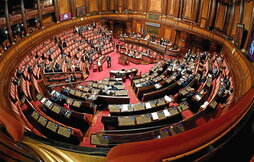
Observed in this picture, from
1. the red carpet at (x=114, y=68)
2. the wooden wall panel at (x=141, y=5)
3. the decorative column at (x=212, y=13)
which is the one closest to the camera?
the decorative column at (x=212, y=13)

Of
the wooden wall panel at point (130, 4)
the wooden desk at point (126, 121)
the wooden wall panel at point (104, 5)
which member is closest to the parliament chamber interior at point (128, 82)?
the wooden desk at point (126, 121)

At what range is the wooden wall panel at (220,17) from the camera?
11533 mm

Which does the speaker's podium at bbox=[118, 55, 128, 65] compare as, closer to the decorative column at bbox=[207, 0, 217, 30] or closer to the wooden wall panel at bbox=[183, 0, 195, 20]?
the wooden wall panel at bbox=[183, 0, 195, 20]

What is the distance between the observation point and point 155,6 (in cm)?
1717

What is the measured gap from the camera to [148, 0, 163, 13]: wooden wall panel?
55.2 feet

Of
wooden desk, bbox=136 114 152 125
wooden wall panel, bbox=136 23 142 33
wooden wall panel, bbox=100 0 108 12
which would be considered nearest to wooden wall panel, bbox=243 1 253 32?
wooden desk, bbox=136 114 152 125

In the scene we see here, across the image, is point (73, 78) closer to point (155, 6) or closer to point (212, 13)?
point (212, 13)

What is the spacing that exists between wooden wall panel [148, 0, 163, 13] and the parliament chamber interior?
10 centimetres

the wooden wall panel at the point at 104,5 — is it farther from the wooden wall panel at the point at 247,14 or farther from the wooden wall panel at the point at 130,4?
the wooden wall panel at the point at 247,14

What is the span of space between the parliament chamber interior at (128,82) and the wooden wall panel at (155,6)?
0.10 m

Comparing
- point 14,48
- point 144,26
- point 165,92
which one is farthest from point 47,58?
point 144,26

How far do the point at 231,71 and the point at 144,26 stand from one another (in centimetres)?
1198

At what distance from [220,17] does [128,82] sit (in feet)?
25.9

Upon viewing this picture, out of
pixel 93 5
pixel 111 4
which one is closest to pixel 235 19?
pixel 111 4
